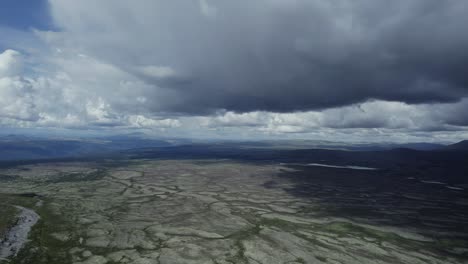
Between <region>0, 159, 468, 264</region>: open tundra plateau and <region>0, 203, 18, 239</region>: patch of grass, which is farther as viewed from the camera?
<region>0, 203, 18, 239</region>: patch of grass

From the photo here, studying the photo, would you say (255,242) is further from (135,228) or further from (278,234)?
(135,228)

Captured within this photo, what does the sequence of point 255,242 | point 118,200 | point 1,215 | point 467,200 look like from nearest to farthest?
1. point 255,242
2. point 1,215
3. point 118,200
4. point 467,200

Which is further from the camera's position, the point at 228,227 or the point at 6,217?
the point at 6,217

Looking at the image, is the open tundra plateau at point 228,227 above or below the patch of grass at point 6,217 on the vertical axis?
above

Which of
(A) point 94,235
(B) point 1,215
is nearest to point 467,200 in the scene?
(A) point 94,235

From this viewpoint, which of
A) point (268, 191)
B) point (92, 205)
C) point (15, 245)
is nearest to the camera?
point (15, 245)

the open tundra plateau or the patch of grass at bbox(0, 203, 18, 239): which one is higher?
the open tundra plateau

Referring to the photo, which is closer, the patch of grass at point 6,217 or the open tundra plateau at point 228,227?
the open tundra plateau at point 228,227

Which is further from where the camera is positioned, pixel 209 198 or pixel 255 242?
pixel 209 198
